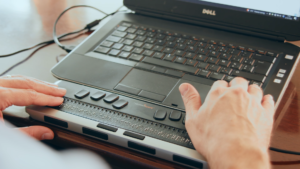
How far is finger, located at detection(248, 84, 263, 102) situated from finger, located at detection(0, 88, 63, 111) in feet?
1.32

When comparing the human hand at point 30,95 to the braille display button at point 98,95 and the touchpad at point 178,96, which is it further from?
the touchpad at point 178,96

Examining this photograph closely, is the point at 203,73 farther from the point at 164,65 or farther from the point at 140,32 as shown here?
the point at 140,32

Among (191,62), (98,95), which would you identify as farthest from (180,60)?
(98,95)

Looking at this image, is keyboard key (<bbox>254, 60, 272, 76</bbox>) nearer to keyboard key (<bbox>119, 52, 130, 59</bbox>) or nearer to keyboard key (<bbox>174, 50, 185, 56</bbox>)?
keyboard key (<bbox>174, 50, 185, 56</bbox>)

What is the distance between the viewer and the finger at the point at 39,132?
52 cm

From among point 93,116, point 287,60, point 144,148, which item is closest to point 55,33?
point 93,116

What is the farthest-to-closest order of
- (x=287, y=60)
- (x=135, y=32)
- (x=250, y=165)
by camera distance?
(x=135, y=32)
(x=287, y=60)
(x=250, y=165)

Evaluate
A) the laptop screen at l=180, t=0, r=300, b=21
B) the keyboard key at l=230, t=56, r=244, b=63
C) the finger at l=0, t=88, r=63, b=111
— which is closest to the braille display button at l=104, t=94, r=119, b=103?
the finger at l=0, t=88, r=63, b=111

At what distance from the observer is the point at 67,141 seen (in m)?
0.53

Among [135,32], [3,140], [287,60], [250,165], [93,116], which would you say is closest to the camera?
[3,140]

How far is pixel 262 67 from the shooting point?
64cm

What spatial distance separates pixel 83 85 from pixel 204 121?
0.30 meters

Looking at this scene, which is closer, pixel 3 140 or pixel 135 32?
pixel 3 140

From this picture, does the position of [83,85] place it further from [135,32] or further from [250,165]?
[250,165]
